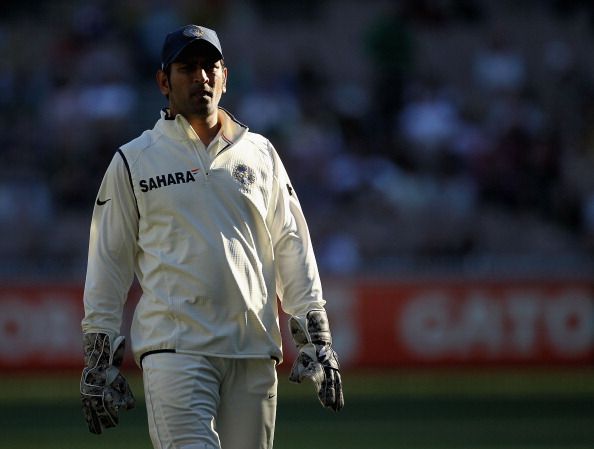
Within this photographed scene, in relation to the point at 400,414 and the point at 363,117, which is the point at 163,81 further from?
the point at 363,117

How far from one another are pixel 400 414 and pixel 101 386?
6884 mm

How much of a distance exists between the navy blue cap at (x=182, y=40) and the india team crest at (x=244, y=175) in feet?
1.51

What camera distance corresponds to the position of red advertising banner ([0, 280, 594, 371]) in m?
14.3

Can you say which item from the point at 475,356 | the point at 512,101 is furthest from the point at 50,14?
the point at 475,356

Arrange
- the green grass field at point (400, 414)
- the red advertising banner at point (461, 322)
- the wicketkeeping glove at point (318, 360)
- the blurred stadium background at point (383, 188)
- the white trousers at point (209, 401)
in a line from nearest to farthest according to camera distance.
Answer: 1. the white trousers at point (209, 401)
2. the wicketkeeping glove at point (318, 360)
3. the green grass field at point (400, 414)
4. the blurred stadium background at point (383, 188)
5. the red advertising banner at point (461, 322)

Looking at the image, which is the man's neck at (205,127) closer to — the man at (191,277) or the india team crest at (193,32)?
the man at (191,277)

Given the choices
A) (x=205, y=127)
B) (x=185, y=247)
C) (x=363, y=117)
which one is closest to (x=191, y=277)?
(x=185, y=247)

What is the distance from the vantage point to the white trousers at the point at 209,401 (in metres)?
4.97

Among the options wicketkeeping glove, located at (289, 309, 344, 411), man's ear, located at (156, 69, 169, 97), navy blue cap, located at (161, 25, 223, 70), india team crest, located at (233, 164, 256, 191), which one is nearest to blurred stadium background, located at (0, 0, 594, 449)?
wicketkeeping glove, located at (289, 309, 344, 411)

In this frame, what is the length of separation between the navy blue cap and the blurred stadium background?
5227 millimetres

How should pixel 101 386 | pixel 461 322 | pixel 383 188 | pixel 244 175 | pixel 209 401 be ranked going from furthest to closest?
1. pixel 383 188
2. pixel 461 322
3. pixel 244 175
4. pixel 101 386
5. pixel 209 401

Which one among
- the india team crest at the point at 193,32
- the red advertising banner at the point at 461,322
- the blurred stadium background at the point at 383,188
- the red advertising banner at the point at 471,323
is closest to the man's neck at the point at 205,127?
the india team crest at the point at 193,32

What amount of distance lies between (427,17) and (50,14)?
530 centimetres

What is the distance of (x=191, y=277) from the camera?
16.8 ft
